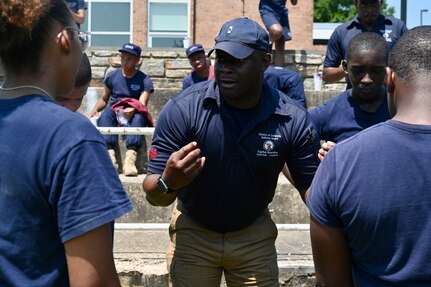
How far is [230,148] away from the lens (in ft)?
12.7

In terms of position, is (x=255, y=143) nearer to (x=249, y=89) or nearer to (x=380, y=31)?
(x=249, y=89)

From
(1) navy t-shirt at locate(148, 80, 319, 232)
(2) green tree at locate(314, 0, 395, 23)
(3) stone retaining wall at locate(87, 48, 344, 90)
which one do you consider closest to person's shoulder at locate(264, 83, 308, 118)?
(1) navy t-shirt at locate(148, 80, 319, 232)

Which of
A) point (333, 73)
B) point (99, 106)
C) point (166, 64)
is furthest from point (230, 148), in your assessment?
point (166, 64)

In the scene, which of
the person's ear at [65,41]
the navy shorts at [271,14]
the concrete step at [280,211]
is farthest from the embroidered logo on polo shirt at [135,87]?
the person's ear at [65,41]

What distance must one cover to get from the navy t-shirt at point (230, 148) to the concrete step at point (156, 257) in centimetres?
141

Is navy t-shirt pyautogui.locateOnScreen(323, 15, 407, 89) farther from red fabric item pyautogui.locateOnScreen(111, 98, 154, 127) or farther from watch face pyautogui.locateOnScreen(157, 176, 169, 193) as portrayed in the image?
watch face pyautogui.locateOnScreen(157, 176, 169, 193)

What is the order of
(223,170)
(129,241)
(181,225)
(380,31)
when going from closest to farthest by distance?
1. (223,170)
2. (181,225)
3. (129,241)
4. (380,31)

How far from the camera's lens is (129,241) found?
5.90m

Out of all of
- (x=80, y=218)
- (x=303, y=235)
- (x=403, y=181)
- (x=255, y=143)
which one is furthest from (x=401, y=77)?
(x=303, y=235)

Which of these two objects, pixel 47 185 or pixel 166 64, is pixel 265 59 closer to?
pixel 47 185

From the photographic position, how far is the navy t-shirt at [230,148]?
3861 millimetres

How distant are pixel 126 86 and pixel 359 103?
16.4ft

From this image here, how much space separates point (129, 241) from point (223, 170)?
225cm

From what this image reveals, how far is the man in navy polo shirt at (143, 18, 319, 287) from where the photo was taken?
3.87 m
